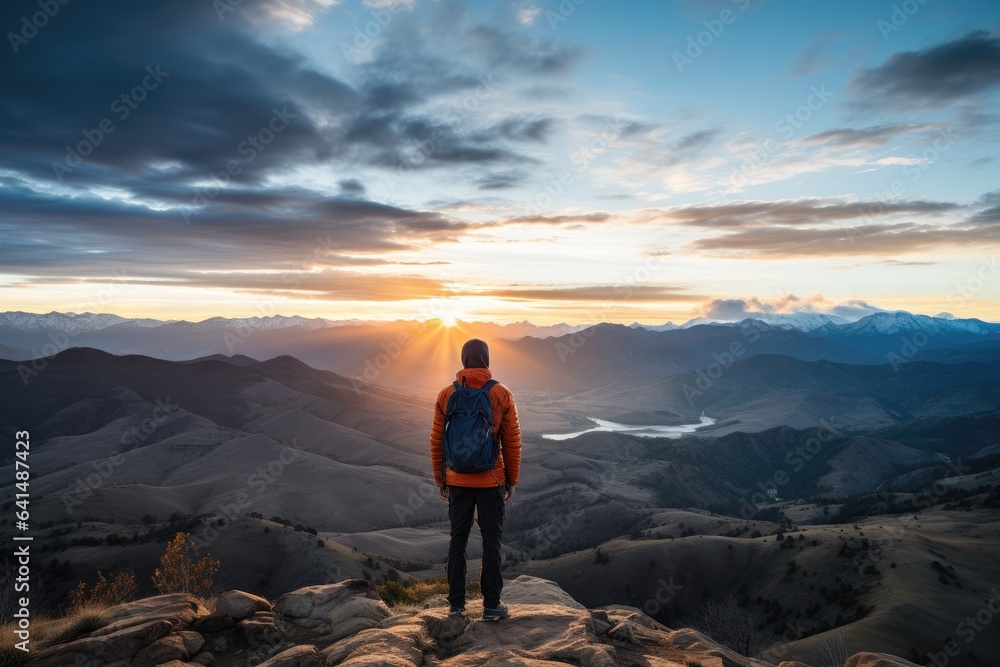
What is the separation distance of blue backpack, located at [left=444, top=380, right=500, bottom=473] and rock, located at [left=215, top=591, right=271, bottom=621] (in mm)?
4271

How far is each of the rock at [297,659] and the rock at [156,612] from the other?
2360mm

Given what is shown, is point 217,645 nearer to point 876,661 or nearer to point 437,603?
point 437,603

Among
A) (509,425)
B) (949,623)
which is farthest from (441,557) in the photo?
(509,425)

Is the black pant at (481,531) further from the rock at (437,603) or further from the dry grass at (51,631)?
the dry grass at (51,631)

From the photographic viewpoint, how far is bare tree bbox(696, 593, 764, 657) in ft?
162

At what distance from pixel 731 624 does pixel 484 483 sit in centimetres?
5855

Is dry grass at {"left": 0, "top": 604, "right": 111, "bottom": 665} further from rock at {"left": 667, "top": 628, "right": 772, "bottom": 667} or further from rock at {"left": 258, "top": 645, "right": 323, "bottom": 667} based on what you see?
rock at {"left": 667, "top": 628, "right": 772, "bottom": 667}

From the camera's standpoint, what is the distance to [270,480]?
117250 millimetres

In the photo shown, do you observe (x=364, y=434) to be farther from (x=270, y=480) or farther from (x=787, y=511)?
(x=787, y=511)

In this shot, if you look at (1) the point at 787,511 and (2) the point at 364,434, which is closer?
(1) the point at 787,511

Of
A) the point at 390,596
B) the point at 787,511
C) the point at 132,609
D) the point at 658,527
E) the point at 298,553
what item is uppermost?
the point at 132,609

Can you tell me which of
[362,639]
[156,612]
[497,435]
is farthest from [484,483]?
[156,612]

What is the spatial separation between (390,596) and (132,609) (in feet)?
16.5

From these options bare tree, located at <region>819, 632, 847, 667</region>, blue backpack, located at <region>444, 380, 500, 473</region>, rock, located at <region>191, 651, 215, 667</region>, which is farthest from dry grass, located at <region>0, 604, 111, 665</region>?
bare tree, located at <region>819, 632, 847, 667</region>
